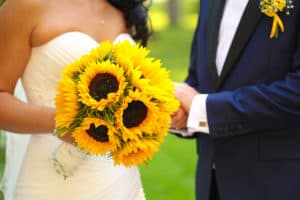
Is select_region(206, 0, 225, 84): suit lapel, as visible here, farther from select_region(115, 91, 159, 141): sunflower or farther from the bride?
select_region(115, 91, 159, 141): sunflower

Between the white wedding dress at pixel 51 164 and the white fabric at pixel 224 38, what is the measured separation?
48 centimetres

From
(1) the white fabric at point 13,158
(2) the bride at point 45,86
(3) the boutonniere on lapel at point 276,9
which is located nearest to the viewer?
(3) the boutonniere on lapel at point 276,9

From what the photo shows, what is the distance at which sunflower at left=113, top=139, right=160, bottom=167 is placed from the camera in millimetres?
2508

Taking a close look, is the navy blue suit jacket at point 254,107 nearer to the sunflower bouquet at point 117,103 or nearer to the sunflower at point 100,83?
the sunflower bouquet at point 117,103

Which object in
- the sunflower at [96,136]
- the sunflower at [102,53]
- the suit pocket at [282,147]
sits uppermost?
the sunflower at [102,53]

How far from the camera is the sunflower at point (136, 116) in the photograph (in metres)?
2.46

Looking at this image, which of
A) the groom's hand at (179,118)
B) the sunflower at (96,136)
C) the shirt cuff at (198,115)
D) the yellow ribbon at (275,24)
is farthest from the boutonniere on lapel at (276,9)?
the sunflower at (96,136)

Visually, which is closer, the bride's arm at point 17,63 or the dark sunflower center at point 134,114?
the dark sunflower center at point 134,114

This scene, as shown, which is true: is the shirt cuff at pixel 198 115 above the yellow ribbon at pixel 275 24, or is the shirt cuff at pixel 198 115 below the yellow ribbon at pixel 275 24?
below

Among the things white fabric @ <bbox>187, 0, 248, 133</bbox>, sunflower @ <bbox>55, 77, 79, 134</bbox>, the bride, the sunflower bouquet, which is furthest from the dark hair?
sunflower @ <bbox>55, 77, 79, 134</bbox>

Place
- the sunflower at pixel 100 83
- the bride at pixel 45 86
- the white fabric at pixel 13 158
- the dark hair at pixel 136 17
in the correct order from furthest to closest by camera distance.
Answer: the dark hair at pixel 136 17
the white fabric at pixel 13 158
the bride at pixel 45 86
the sunflower at pixel 100 83

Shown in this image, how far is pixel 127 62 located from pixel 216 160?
3.04 feet

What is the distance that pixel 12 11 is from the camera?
2.97 meters

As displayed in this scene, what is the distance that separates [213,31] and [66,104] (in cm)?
96
